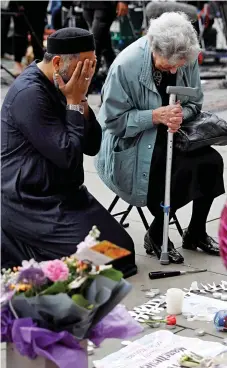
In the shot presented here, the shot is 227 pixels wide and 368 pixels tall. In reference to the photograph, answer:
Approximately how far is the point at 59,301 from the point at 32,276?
4.4 inches

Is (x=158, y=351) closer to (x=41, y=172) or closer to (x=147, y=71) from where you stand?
(x=41, y=172)

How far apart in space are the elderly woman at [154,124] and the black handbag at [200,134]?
8 cm

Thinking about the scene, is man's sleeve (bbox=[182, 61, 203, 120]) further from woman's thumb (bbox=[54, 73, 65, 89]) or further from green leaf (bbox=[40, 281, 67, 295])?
green leaf (bbox=[40, 281, 67, 295])

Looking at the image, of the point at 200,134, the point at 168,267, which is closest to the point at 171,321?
the point at 168,267

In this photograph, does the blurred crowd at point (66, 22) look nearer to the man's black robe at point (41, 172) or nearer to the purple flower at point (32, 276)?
the man's black robe at point (41, 172)

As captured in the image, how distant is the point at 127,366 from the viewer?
11.2 ft

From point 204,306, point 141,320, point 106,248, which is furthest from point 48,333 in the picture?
point 204,306

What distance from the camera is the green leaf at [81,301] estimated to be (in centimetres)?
238

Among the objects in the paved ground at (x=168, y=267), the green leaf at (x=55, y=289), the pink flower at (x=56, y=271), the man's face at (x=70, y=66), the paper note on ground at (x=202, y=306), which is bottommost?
the paved ground at (x=168, y=267)

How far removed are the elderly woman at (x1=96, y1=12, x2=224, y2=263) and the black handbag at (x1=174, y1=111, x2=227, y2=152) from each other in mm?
78

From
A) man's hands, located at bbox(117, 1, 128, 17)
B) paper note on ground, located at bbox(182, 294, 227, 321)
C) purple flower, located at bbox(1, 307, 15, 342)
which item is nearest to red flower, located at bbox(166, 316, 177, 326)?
paper note on ground, located at bbox(182, 294, 227, 321)

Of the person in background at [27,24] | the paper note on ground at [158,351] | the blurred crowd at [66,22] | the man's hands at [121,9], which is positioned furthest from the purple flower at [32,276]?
the man's hands at [121,9]

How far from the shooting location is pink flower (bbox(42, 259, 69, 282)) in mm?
2395

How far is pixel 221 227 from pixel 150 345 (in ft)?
2.52
